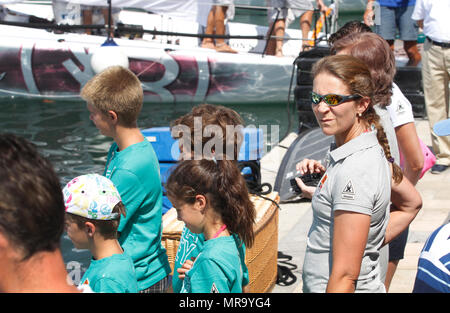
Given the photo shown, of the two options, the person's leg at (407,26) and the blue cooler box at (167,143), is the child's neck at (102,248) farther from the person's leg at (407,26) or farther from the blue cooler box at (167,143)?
the person's leg at (407,26)

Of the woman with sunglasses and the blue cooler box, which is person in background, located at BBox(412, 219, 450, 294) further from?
the blue cooler box

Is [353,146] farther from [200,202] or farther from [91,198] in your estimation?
[91,198]

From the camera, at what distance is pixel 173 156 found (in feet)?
17.0

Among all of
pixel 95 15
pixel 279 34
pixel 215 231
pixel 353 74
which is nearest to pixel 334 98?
pixel 353 74

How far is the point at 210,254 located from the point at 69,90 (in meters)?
10.2

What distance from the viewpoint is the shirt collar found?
2.26 meters

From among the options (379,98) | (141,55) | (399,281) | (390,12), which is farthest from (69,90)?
(379,98)

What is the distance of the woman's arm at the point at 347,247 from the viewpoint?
2107 millimetres

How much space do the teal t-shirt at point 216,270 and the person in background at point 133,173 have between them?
1.51 feet

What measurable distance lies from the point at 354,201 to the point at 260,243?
1688 mm

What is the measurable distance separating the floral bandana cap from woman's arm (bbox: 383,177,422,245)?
1.12 metres

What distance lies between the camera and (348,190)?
7.04ft

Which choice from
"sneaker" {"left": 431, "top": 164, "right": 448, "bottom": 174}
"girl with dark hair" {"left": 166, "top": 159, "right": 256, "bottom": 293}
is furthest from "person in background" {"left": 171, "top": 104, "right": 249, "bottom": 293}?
"sneaker" {"left": 431, "top": 164, "right": 448, "bottom": 174}

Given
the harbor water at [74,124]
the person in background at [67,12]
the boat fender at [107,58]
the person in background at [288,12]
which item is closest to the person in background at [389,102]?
the harbor water at [74,124]
